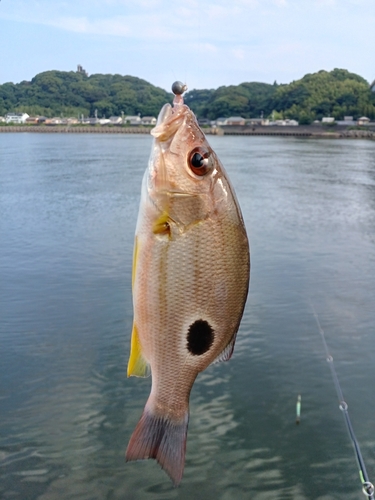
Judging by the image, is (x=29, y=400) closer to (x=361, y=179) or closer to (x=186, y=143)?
(x=186, y=143)

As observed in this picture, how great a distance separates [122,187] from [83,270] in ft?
43.9

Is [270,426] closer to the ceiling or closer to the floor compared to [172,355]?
closer to the floor

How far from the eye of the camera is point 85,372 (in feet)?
22.2

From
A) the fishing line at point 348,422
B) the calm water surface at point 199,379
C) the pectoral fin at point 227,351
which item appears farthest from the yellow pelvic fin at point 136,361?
the calm water surface at point 199,379

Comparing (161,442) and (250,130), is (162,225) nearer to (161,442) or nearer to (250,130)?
(161,442)

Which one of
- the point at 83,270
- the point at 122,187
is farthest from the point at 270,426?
the point at 122,187

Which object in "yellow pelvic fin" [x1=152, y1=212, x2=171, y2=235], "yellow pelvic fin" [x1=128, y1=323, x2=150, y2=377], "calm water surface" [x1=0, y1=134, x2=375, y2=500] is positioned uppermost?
"yellow pelvic fin" [x1=152, y1=212, x2=171, y2=235]

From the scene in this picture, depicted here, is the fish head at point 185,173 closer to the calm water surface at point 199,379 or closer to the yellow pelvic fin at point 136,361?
the yellow pelvic fin at point 136,361

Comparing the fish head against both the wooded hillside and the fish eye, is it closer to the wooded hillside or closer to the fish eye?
the fish eye

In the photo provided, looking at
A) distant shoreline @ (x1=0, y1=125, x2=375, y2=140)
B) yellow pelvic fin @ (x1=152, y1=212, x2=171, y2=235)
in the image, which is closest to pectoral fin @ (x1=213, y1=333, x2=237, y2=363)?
yellow pelvic fin @ (x1=152, y1=212, x2=171, y2=235)

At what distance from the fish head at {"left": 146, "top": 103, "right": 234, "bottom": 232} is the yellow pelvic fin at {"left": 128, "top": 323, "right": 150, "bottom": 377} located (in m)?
0.48

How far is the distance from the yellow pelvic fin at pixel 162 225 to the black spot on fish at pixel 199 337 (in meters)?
0.33

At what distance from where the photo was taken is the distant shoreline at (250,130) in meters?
88.8

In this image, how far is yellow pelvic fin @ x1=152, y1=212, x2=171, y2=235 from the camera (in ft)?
5.55
